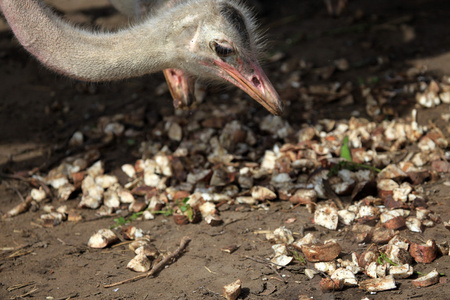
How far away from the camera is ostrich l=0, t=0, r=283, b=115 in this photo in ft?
8.16

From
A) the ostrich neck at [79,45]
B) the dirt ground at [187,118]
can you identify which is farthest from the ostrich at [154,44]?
the dirt ground at [187,118]

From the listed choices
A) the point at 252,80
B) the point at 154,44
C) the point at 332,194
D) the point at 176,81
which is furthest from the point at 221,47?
the point at 332,194

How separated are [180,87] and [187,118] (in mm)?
694

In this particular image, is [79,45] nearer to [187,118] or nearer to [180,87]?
[180,87]

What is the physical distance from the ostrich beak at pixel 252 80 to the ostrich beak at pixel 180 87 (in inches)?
19.5

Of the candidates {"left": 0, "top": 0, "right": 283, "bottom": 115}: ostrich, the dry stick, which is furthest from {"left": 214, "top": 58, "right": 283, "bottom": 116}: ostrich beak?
the dry stick

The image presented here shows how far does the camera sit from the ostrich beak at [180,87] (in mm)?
3006

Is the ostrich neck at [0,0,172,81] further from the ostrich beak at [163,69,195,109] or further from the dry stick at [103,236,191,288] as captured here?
the dry stick at [103,236,191,288]

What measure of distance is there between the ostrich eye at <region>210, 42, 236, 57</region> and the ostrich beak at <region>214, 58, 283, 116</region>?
39 millimetres

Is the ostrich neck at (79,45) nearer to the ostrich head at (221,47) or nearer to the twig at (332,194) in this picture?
the ostrich head at (221,47)

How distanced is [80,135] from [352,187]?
1.84 m

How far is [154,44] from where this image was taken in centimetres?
255

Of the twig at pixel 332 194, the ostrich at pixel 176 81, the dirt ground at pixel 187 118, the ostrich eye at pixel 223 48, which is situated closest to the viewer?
the dirt ground at pixel 187 118

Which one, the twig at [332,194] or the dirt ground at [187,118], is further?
the twig at [332,194]
